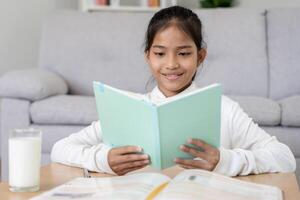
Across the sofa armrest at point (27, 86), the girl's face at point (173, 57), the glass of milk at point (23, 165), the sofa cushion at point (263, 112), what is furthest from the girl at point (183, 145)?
the sofa armrest at point (27, 86)

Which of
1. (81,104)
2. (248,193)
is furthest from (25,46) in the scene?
(248,193)

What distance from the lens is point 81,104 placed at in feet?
8.53

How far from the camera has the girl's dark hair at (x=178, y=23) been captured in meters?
1.33

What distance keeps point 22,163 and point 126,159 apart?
20 cm

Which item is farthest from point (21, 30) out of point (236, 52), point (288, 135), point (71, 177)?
point (71, 177)

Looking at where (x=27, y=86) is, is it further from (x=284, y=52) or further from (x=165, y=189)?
(x=165, y=189)

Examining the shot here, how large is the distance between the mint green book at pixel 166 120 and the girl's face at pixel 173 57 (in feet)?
0.83

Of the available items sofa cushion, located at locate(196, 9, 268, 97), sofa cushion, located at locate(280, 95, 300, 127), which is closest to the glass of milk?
sofa cushion, located at locate(280, 95, 300, 127)

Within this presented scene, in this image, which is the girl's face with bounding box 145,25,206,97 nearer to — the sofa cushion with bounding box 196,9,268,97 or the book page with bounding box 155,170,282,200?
the book page with bounding box 155,170,282,200

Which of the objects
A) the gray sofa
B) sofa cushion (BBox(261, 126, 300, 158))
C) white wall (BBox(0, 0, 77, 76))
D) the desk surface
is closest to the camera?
the desk surface

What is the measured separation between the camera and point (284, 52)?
299 cm

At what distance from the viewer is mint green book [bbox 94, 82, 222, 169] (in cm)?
98

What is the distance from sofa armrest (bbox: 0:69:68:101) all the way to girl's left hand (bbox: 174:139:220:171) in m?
1.69

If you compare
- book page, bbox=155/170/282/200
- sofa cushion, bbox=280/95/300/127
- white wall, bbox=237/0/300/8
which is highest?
white wall, bbox=237/0/300/8
